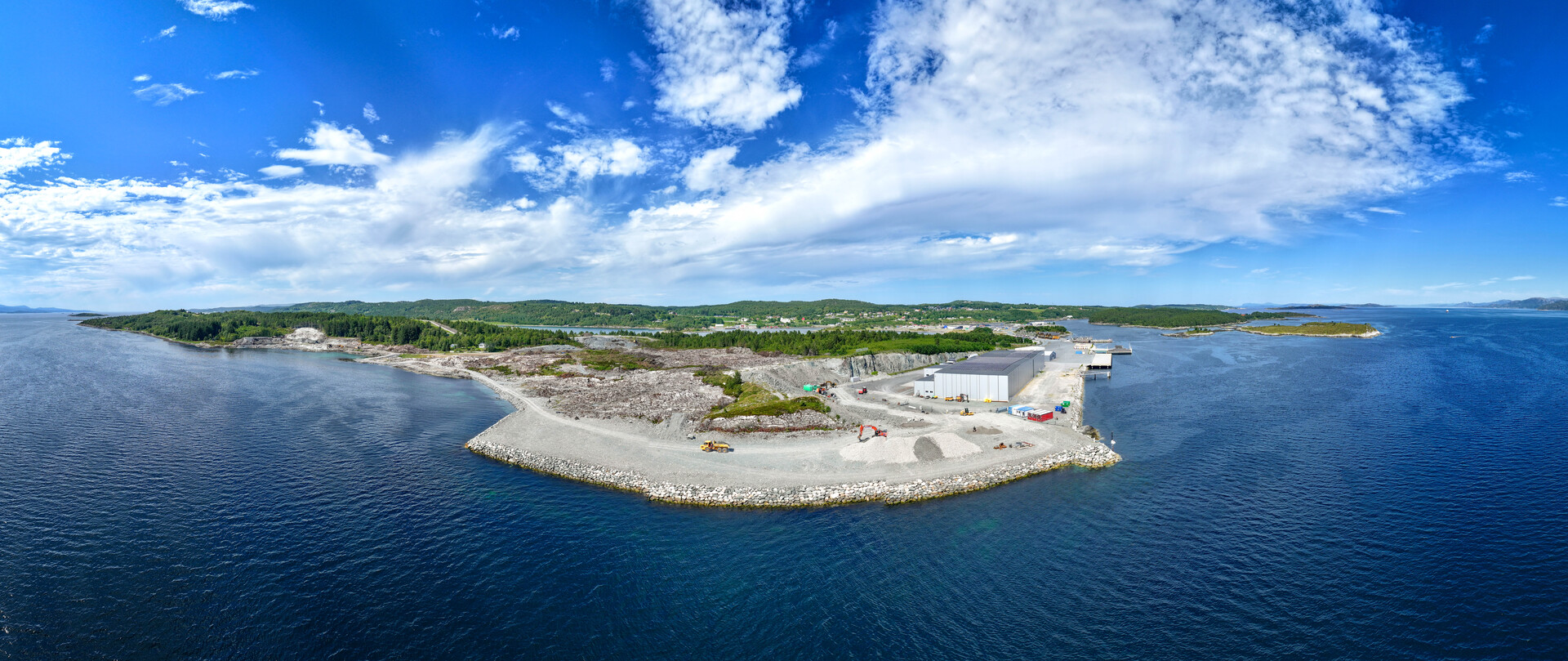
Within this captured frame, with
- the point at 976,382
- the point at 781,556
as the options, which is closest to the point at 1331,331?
the point at 976,382

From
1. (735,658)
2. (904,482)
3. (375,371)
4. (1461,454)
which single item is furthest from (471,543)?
(375,371)

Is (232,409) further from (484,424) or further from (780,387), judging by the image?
(780,387)

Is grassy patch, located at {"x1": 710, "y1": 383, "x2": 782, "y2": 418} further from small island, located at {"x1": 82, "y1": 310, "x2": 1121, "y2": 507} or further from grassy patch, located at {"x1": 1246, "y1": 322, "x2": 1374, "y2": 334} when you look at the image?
grassy patch, located at {"x1": 1246, "y1": 322, "x2": 1374, "y2": 334}

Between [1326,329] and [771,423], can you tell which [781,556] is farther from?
[1326,329]

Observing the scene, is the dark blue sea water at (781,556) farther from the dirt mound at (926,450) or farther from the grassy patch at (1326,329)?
the grassy patch at (1326,329)

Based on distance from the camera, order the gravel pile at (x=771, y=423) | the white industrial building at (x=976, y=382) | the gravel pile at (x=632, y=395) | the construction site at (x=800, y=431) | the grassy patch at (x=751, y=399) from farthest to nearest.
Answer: the white industrial building at (x=976, y=382), the gravel pile at (x=632, y=395), the grassy patch at (x=751, y=399), the gravel pile at (x=771, y=423), the construction site at (x=800, y=431)

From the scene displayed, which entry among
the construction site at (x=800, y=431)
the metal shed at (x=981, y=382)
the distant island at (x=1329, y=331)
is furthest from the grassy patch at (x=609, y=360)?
the distant island at (x=1329, y=331)

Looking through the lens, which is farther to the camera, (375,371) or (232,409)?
(375,371)
